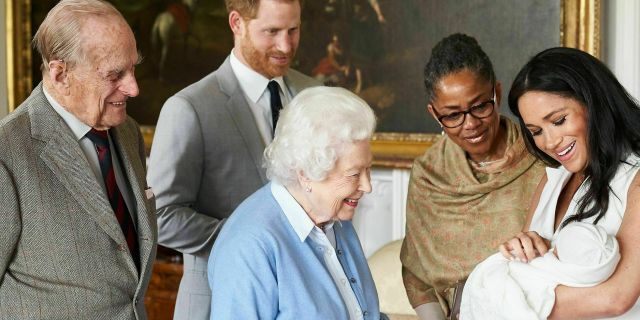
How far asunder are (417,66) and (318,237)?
2741 mm

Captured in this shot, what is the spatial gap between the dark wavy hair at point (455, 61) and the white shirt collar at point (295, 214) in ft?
2.97

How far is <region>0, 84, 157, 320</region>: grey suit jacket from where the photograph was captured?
107 inches

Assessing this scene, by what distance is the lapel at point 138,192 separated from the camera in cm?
304

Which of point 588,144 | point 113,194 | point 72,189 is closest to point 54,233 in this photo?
point 72,189

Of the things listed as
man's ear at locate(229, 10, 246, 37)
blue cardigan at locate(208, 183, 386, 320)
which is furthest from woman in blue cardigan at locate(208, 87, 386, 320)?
man's ear at locate(229, 10, 246, 37)

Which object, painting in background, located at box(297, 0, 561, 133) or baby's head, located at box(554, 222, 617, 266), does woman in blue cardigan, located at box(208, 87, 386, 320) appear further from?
painting in background, located at box(297, 0, 561, 133)

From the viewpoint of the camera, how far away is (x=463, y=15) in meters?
5.25

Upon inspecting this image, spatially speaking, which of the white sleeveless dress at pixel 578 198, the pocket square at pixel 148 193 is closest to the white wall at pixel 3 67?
the pocket square at pixel 148 193

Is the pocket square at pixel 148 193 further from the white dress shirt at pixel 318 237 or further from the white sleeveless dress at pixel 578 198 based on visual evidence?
the white sleeveless dress at pixel 578 198

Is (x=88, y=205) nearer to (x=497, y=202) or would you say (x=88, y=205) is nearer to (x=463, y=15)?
(x=497, y=202)

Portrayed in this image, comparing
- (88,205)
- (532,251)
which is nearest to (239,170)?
(88,205)

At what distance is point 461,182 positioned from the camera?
3.66 m

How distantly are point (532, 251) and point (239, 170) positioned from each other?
4.59 ft

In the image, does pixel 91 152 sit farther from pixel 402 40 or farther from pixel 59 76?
pixel 402 40
